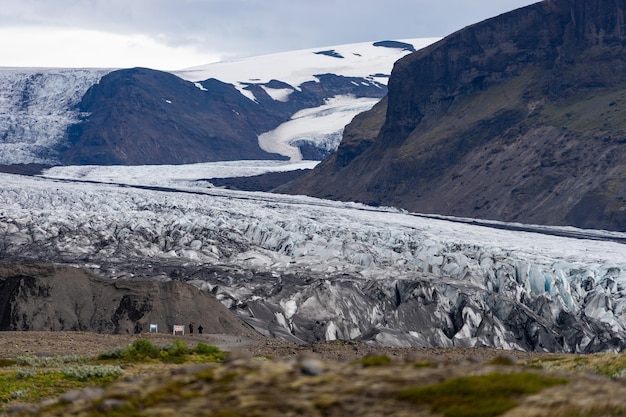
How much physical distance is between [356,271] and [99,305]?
2055 centimetres

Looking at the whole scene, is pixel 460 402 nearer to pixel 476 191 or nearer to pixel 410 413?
pixel 410 413

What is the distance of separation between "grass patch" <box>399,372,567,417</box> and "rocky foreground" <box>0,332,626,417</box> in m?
0.01

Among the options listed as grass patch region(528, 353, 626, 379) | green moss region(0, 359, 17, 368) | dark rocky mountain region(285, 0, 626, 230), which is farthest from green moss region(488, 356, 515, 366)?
dark rocky mountain region(285, 0, 626, 230)

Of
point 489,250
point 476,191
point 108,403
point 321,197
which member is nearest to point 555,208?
point 476,191

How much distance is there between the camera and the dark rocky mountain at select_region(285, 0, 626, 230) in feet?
434

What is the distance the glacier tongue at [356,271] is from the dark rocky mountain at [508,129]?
1609 inches

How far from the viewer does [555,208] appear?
12788 centimetres

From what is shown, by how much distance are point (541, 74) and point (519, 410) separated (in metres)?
157

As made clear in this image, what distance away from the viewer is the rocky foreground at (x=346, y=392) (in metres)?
9.92

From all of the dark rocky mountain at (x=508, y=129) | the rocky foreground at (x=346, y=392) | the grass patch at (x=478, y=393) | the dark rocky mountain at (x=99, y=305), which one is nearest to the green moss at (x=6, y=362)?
the rocky foreground at (x=346, y=392)

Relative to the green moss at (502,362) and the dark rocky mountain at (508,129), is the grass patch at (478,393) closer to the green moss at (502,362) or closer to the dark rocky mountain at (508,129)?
the green moss at (502,362)

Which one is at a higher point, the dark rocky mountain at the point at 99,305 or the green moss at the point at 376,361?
the green moss at the point at 376,361

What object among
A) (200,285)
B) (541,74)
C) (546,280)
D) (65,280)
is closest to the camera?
(65,280)

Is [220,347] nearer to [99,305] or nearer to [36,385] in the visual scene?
[36,385]
